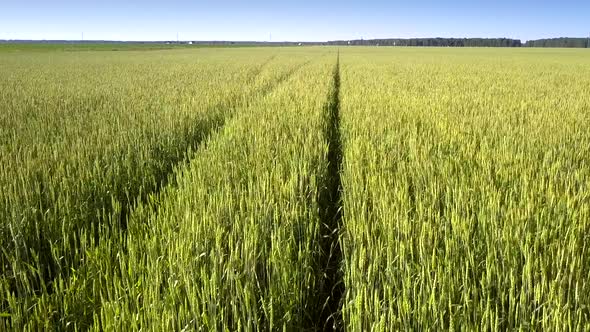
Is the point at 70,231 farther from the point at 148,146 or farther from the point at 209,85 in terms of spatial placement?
the point at 209,85

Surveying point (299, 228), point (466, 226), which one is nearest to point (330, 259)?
point (299, 228)

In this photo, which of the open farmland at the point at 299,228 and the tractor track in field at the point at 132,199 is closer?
the open farmland at the point at 299,228

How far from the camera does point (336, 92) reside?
11508 mm

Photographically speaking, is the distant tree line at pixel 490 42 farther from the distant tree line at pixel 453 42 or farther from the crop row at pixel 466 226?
the crop row at pixel 466 226

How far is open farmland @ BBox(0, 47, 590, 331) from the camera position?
1831mm

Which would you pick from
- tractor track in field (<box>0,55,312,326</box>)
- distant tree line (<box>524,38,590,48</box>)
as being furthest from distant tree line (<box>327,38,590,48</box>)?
tractor track in field (<box>0,55,312,326</box>)

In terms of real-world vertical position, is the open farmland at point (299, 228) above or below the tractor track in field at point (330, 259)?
above

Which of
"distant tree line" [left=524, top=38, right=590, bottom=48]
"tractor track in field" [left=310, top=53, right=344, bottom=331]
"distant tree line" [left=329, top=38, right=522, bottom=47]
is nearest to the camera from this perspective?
"tractor track in field" [left=310, top=53, right=344, bottom=331]

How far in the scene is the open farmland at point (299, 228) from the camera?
1831 mm

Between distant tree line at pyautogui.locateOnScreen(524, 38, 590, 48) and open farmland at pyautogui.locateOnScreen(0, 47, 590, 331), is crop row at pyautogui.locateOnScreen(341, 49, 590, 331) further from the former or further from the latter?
distant tree line at pyautogui.locateOnScreen(524, 38, 590, 48)

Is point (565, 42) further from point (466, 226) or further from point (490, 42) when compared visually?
point (466, 226)

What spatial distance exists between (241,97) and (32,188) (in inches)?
258

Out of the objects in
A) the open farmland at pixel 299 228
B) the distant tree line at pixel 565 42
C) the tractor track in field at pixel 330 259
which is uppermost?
the distant tree line at pixel 565 42

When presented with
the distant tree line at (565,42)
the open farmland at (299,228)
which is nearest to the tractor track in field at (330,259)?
the open farmland at (299,228)
